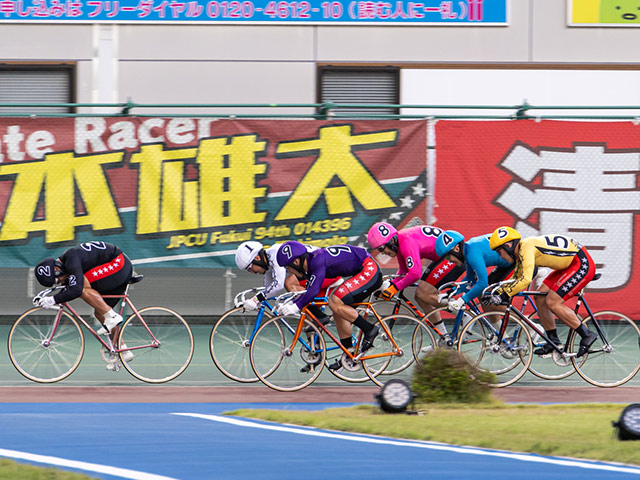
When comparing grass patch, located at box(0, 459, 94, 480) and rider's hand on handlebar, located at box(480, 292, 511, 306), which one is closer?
grass patch, located at box(0, 459, 94, 480)

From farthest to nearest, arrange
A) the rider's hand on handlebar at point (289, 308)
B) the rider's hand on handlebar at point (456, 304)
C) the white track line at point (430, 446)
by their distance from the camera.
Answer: the rider's hand on handlebar at point (456, 304) < the rider's hand on handlebar at point (289, 308) < the white track line at point (430, 446)

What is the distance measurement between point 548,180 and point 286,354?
159 inches

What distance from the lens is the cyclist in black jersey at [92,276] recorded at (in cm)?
1157

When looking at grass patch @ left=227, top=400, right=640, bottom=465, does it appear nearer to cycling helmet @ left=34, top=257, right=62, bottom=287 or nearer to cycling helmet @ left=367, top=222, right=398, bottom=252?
cycling helmet @ left=367, top=222, right=398, bottom=252

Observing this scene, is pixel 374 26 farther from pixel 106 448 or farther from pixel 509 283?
pixel 106 448

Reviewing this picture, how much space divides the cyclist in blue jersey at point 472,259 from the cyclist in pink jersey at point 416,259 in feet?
0.78

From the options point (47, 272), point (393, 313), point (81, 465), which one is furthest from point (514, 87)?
point (81, 465)

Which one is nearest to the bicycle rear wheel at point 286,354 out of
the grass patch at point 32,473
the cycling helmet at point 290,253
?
the cycling helmet at point 290,253

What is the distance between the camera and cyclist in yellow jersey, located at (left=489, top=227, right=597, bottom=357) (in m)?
11.6

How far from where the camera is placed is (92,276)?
11828 millimetres

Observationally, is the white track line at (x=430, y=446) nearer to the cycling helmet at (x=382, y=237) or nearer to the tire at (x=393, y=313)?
the tire at (x=393, y=313)

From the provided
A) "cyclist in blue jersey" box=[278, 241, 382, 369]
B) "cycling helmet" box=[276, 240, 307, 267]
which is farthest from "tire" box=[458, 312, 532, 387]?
"cycling helmet" box=[276, 240, 307, 267]

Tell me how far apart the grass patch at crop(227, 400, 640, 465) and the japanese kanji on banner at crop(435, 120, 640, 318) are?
3642 mm

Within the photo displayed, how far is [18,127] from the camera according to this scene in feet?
43.2
